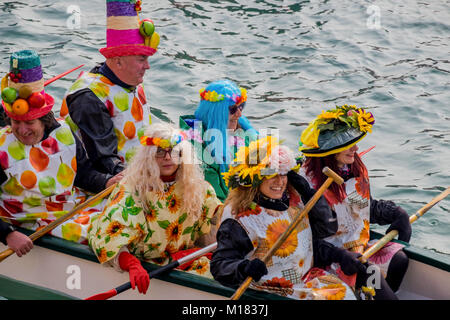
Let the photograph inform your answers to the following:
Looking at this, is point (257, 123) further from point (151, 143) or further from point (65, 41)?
point (151, 143)

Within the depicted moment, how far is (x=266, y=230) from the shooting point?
3.88m

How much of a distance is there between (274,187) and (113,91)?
1726 millimetres

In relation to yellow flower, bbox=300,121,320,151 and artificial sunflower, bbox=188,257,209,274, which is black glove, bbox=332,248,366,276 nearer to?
yellow flower, bbox=300,121,320,151

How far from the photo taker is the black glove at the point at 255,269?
3691mm

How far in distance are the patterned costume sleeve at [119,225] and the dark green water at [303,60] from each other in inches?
142

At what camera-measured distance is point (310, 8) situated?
36.4 feet

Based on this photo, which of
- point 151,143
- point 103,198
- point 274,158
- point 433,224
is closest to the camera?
point 274,158

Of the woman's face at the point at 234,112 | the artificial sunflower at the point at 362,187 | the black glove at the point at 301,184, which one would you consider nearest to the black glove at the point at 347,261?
the black glove at the point at 301,184

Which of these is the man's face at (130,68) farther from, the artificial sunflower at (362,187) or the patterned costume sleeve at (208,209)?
the artificial sunflower at (362,187)

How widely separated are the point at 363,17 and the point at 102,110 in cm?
Result: 688

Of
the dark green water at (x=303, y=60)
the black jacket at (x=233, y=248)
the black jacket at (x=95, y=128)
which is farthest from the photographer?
the dark green water at (x=303, y=60)

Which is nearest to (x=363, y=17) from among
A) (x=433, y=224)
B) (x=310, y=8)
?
(x=310, y=8)

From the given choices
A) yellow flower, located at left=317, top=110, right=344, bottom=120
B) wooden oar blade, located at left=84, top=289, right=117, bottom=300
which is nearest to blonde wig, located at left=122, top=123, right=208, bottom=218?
wooden oar blade, located at left=84, top=289, right=117, bottom=300
